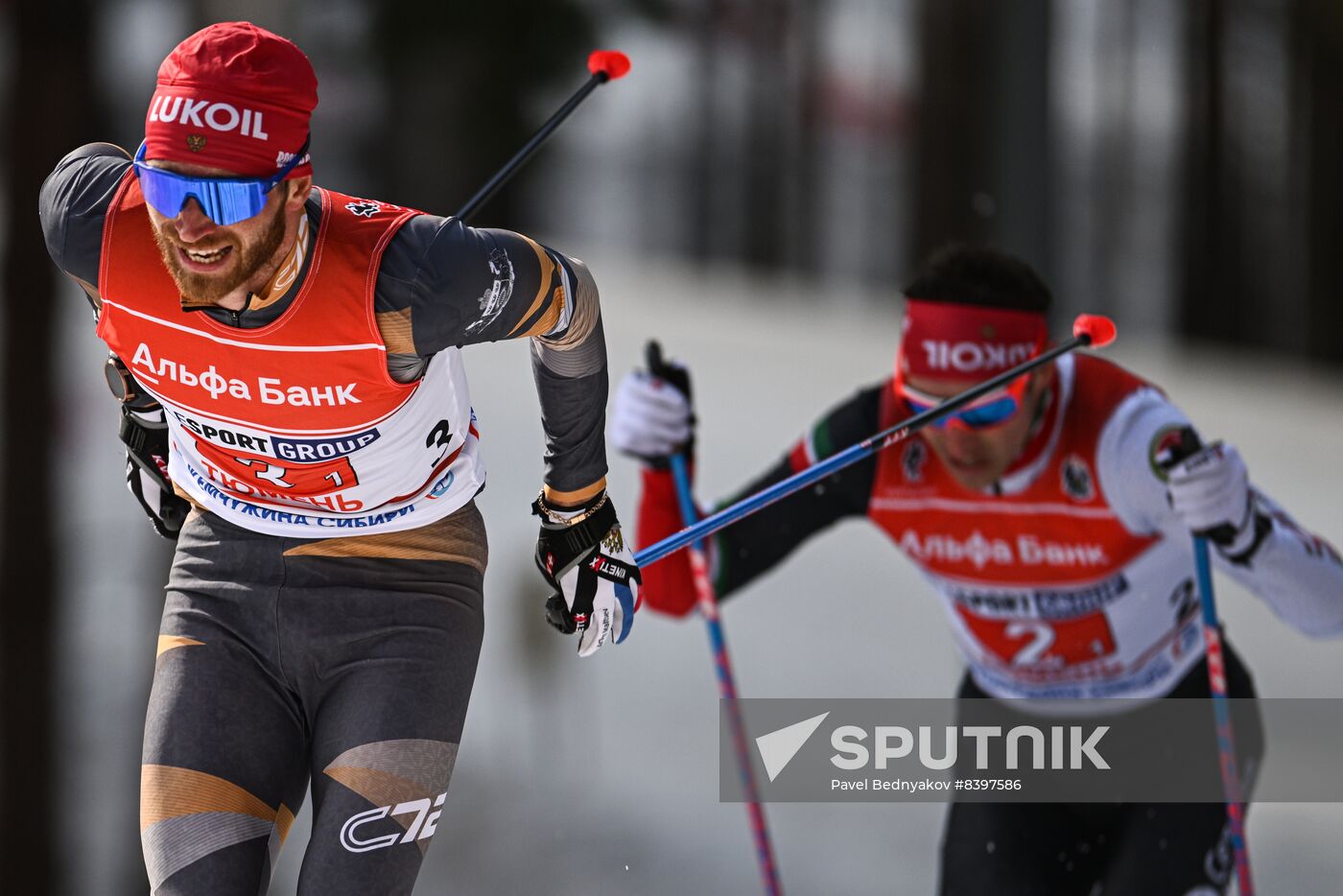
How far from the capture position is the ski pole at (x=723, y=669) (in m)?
4.40

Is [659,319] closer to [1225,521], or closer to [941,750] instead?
[941,750]

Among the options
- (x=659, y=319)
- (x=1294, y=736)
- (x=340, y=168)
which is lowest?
(x=1294, y=736)

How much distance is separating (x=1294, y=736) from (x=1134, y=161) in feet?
19.8

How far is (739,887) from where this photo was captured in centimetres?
789

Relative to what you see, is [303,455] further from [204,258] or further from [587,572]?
[587,572]

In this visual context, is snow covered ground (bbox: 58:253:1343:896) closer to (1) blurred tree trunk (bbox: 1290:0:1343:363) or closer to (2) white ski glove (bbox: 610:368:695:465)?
(1) blurred tree trunk (bbox: 1290:0:1343:363)

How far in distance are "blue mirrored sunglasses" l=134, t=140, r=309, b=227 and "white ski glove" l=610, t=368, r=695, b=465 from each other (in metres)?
1.64

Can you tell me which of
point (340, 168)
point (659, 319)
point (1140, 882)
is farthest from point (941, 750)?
point (340, 168)

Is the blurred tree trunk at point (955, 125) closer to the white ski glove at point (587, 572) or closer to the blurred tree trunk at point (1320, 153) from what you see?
the white ski glove at point (587, 572)

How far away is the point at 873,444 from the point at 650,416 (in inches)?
27.1

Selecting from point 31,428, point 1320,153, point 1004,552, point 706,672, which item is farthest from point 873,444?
point 1320,153

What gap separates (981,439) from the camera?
3.97 m

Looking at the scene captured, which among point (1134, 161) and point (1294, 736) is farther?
point (1134, 161)

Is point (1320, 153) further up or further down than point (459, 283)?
further down
